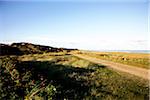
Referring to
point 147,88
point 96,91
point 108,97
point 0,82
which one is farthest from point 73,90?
point 147,88

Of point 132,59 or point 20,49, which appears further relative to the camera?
point 20,49

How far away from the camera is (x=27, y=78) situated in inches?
457

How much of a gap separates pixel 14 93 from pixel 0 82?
1480mm

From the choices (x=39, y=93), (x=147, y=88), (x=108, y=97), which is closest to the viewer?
(x=39, y=93)

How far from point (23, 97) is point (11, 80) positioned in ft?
6.58

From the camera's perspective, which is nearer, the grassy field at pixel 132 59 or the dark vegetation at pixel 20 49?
the grassy field at pixel 132 59

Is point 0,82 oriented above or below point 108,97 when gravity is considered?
above

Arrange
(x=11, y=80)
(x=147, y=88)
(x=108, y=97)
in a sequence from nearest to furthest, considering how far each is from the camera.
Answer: (x=108, y=97) → (x=11, y=80) → (x=147, y=88)

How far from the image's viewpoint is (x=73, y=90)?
1120cm

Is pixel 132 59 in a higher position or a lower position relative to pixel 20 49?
lower

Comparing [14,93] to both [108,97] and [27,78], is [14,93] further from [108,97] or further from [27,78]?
[108,97]

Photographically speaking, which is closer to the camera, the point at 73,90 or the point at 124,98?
the point at 124,98

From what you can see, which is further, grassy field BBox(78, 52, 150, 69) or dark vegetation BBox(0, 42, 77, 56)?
dark vegetation BBox(0, 42, 77, 56)

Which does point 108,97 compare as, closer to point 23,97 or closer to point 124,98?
point 124,98
